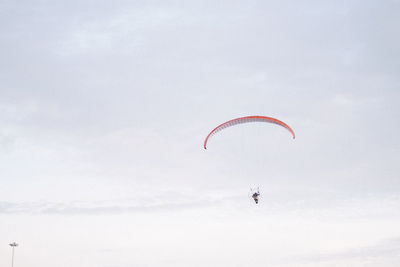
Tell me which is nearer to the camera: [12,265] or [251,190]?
[251,190]

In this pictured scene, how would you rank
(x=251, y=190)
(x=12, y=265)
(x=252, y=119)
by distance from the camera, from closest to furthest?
(x=252, y=119)
(x=251, y=190)
(x=12, y=265)

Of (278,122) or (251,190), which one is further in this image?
(251,190)

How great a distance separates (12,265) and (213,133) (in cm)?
8884

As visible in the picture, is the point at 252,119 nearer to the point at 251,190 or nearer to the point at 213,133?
the point at 213,133

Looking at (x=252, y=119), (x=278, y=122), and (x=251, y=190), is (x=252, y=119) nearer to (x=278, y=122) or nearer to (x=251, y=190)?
(x=278, y=122)

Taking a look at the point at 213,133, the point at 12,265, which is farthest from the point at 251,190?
the point at 12,265

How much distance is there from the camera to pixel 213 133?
272 ft

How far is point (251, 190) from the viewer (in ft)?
281

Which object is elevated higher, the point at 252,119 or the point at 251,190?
the point at 252,119

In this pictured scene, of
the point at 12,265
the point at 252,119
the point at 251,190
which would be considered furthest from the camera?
the point at 12,265

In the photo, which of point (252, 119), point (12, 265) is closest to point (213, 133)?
point (252, 119)

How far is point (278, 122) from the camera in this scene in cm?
8006

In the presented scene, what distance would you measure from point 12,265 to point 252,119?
314 feet

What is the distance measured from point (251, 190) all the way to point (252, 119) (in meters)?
13.1
